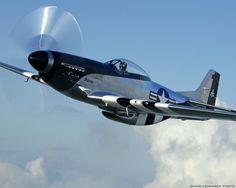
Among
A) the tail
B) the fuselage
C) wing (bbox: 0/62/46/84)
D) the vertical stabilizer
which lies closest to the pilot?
the fuselage

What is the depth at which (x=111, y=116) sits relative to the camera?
24859 millimetres

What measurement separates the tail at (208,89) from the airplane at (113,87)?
289 inches

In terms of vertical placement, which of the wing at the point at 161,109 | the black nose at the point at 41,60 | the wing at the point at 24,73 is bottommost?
the wing at the point at 24,73

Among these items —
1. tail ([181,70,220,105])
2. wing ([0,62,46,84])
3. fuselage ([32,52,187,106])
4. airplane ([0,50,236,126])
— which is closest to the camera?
airplane ([0,50,236,126])

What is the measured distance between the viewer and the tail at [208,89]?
32.9m

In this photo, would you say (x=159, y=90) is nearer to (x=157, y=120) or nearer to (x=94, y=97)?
(x=157, y=120)

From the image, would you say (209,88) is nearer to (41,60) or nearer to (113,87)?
(113,87)

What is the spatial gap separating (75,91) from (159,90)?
18.2 ft

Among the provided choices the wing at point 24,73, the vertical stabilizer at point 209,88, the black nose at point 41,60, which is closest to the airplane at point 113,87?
the black nose at point 41,60

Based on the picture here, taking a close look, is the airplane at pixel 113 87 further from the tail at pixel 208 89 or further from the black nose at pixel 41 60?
the tail at pixel 208 89

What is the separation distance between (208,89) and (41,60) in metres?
16.0

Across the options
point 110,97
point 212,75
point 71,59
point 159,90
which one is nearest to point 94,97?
point 110,97

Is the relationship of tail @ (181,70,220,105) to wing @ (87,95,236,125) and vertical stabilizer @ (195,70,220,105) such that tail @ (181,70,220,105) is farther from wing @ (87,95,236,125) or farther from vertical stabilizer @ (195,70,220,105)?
wing @ (87,95,236,125)

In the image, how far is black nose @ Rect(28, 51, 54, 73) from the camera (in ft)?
70.7
